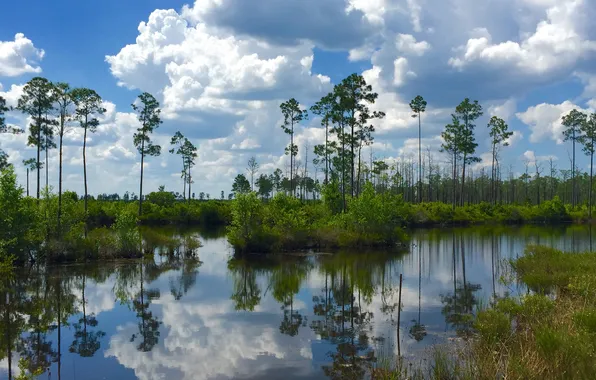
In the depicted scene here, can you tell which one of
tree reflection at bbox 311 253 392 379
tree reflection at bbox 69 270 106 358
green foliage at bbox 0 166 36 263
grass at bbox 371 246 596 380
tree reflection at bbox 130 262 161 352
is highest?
green foliage at bbox 0 166 36 263

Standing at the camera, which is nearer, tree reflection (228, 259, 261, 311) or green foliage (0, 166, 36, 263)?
tree reflection (228, 259, 261, 311)

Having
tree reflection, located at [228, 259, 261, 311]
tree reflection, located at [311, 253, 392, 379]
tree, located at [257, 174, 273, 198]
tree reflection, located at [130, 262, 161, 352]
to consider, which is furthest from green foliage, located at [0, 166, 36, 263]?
tree, located at [257, 174, 273, 198]

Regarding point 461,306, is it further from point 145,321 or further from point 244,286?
point 145,321

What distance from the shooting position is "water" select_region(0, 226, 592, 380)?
12.2 meters

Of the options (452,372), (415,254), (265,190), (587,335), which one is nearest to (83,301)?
(452,372)

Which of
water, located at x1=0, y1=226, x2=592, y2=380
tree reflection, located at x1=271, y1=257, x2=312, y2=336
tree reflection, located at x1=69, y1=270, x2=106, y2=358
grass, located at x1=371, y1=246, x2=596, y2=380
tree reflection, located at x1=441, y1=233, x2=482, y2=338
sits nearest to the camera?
grass, located at x1=371, y1=246, x2=596, y2=380

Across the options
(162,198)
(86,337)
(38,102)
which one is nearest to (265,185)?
(162,198)

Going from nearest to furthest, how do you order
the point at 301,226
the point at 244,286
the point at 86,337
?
the point at 86,337, the point at 244,286, the point at 301,226

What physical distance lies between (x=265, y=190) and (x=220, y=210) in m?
45.6

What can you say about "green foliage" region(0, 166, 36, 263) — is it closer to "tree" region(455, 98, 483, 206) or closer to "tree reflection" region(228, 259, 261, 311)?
"tree reflection" region(228, 259, 261, 311)

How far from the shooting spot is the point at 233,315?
1739 cm

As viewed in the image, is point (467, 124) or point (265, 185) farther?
point (265, 185)

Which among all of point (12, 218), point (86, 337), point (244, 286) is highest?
point (12, 218)

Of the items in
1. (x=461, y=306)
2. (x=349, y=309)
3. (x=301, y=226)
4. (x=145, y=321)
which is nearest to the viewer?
(x=145, y=321)
